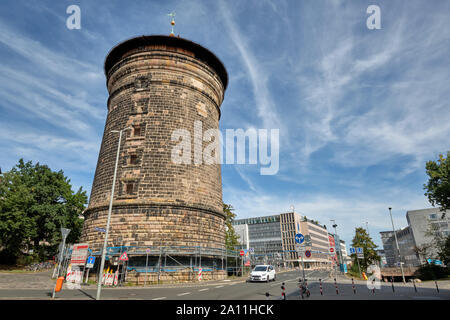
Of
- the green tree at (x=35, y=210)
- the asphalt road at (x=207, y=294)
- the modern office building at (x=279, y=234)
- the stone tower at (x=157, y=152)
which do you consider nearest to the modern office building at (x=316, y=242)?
the modern office building at (x=279, y=234)

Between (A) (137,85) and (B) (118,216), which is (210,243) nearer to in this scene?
(B) (118,216)

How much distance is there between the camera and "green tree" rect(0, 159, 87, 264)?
93.6 ft

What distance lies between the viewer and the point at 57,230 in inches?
1265

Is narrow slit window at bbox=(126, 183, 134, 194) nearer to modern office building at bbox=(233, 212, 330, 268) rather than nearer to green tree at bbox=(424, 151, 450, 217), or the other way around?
green tree at bbox=(424, 151, 450, 217)

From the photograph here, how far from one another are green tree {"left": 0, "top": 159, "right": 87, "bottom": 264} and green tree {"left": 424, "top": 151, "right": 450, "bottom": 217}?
4263 centimetres

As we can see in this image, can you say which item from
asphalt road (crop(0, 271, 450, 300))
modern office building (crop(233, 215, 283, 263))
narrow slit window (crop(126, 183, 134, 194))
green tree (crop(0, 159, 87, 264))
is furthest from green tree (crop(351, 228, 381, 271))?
modern office building (crop(233, 215, 283, 263))

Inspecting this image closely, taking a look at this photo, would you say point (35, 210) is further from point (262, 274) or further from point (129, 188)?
point (262, 274)

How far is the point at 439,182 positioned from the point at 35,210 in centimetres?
4583

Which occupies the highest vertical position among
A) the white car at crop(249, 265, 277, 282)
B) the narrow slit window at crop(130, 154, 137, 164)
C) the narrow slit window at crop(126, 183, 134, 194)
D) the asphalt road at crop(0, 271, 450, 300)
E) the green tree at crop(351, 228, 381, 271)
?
the narrow slit window at crop(130, 154, 137, 164)

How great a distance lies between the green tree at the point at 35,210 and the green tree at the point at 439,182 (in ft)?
140

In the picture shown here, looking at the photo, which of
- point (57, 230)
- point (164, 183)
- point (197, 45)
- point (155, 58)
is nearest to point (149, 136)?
→ point (164, 183)

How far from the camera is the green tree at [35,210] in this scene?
93.6 feet

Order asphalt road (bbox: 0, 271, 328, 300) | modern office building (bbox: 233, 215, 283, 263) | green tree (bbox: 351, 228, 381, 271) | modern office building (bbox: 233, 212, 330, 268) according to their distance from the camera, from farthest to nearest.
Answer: modern office building (bbox: 233, 215, 283, 263), modern office building (bbox: 233, 212, 330, 268), green tree (bbox: 351, 228, 381, 271), asphalt road (bbox: 0, 271, 328, 300)

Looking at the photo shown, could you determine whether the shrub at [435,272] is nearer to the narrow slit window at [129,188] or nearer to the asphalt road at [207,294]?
the asphalt road at [207,294]
